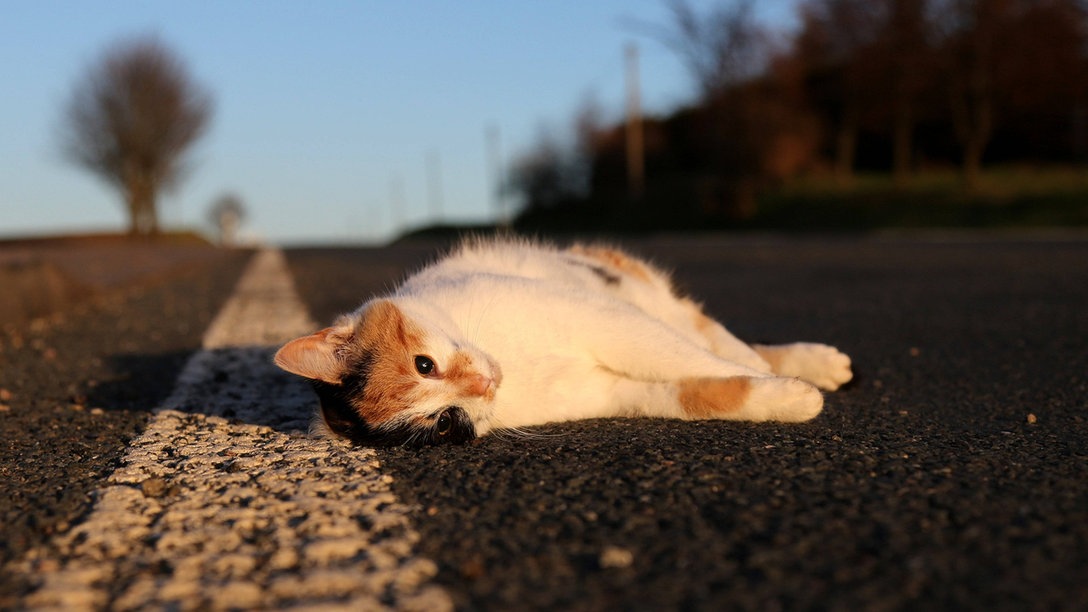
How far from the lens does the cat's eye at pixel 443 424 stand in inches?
104

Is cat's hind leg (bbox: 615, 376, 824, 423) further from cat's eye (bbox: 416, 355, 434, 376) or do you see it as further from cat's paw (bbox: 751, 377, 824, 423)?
cat's eye (bbox: 416, 355, 434, 376)

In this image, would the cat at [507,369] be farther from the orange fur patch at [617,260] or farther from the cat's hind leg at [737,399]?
the orange fur patch at [617,260]

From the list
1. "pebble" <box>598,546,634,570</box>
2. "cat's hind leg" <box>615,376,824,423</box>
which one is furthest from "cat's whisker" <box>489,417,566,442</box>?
"pebble" <box>598,546,634,570</box>

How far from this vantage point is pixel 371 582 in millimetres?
1498

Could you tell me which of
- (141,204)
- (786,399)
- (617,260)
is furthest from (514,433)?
(141,204)

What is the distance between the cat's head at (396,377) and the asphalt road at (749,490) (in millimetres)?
145

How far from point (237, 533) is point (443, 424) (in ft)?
3.10

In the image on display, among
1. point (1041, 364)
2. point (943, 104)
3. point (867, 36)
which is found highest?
point (867, 36)

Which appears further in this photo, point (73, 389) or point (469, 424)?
point (73, 389)

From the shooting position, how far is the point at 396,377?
280cm

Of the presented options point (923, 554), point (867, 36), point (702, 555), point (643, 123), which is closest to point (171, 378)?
point (702, 555)

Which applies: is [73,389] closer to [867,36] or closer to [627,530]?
[627,530]

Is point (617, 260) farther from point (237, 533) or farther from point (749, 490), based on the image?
point (237, 533)

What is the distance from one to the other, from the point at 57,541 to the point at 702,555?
3.76 feet
